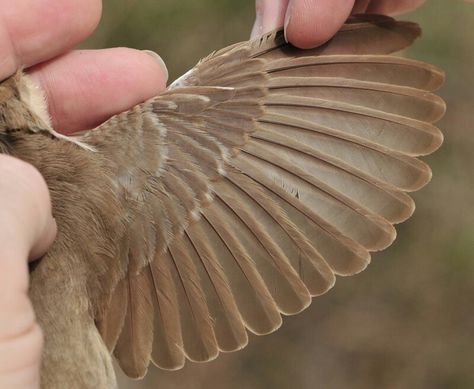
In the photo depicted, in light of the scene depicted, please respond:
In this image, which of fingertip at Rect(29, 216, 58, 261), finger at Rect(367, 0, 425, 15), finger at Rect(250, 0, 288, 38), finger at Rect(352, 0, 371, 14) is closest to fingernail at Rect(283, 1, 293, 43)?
finger at Rect(250, 0, 288, 38)

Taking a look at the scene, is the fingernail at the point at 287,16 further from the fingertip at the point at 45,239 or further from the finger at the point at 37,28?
the fingertip at the point at 45,239

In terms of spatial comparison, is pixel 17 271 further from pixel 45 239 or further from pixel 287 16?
pixel 287 16

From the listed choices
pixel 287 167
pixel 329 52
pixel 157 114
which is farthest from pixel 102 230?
pixel 329 52

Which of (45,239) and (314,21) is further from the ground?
(314,21)

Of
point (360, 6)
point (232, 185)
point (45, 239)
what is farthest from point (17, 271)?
point (360, 6)

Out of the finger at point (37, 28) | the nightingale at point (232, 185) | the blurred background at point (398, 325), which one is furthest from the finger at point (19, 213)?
the blurred background at point (398, 325)

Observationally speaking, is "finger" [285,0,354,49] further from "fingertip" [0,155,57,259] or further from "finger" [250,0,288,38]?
"fingertip" [0,155,57,259]

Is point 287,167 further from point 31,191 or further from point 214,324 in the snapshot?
point 31,191
